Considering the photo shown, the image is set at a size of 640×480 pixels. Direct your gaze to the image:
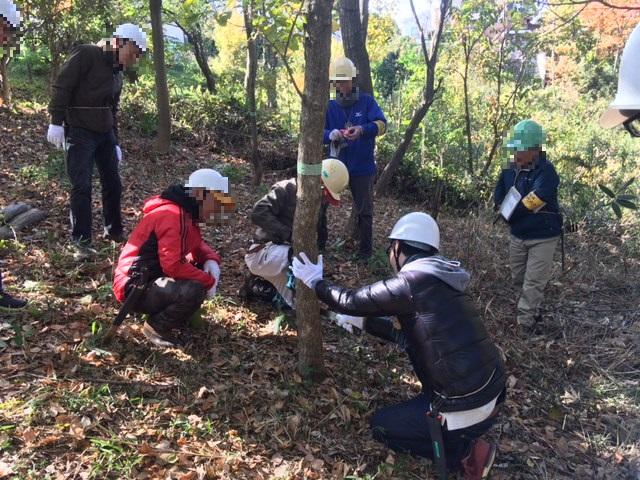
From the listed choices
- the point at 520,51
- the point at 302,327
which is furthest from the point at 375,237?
the point at 520,51

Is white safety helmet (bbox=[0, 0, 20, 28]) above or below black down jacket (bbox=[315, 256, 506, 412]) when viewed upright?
above

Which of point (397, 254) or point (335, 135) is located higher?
point (335, 135)

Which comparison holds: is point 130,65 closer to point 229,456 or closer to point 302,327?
point 302,327

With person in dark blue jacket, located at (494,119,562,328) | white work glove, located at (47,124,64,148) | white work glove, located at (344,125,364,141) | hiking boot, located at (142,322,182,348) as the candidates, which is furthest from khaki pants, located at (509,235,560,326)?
white work glove, located at (47,124,64,148)

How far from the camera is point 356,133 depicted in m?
4.98

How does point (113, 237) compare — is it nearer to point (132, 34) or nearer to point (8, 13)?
point (132, 34)

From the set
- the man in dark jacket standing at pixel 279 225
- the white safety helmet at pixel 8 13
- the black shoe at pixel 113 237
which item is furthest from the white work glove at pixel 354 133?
the white safety helmet at pixel 8 13

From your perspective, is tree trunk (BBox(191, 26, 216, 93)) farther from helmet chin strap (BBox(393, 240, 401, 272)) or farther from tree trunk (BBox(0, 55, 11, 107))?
helmet chin strap (BBox(393, 240, 401, 272))

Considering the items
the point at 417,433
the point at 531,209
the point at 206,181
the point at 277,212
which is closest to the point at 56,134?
the point at 206,181

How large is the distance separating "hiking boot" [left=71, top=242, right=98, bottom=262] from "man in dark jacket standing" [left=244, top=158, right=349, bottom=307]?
141cm

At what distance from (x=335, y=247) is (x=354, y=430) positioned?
9.25 ft

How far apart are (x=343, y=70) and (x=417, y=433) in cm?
339

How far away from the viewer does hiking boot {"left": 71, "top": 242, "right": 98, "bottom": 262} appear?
439 centimetres

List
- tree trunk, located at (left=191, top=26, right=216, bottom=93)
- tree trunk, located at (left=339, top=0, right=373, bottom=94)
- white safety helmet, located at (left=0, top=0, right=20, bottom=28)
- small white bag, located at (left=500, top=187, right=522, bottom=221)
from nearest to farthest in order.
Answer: white safety helmet, located at (left=0, top=0, right=20, bottom=28)
small white bag, located at (left=500, top=187, right=522, bottom=221)
tree trunk, located at (left=339, top=0, right=373, bottom=94)
tree trunk, located at (left=191, top=26, right=216, bottom=93)
